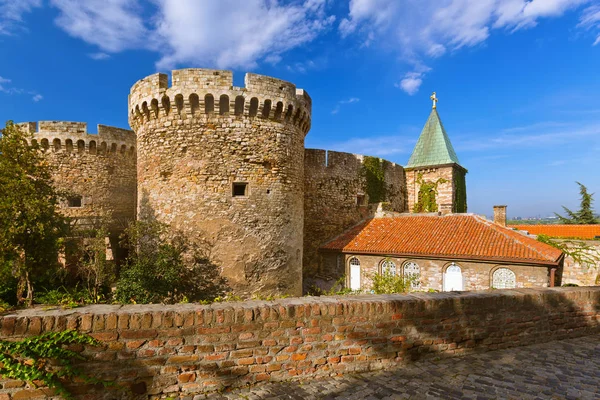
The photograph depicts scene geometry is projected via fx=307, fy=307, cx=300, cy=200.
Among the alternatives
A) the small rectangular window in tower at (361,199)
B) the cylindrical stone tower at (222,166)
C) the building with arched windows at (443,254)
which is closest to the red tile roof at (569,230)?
the building with arched windows at (443,254)

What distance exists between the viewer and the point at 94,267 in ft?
31.5

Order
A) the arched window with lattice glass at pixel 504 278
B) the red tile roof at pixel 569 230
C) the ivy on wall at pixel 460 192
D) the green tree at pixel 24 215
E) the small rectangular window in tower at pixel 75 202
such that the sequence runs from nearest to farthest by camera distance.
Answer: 1. the green tree at pixel 24 215
2. the arched window with lattice glass at pixel 504 278
3. the small rectangular window in tower at pixel 75 202
4. the ivy on wall at pixel 460 192
5. the red tile roof at pixel 569 230

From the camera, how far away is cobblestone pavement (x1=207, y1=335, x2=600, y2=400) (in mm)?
3887

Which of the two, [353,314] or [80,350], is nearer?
[80,350]

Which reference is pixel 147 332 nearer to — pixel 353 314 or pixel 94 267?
pixel 353 314

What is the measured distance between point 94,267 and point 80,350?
23.9ft

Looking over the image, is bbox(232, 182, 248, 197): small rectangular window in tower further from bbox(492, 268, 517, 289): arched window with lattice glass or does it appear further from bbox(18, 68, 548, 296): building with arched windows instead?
bbox(492, 268, 517, 289): arched window with lattice glass

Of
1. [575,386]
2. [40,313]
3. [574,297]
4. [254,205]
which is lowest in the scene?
[575,386]

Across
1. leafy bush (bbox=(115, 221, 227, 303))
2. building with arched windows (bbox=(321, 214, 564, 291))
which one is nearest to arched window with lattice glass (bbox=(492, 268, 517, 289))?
building with arched windows (bbox=(321, 214, 564, 291))

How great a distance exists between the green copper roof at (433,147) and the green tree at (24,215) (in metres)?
20.9

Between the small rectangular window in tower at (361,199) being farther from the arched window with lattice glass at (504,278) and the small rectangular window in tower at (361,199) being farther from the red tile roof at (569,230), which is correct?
the red tile roof at (569,230)

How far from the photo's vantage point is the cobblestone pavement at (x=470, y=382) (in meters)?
3.89

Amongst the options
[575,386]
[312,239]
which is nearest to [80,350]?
[575,386]

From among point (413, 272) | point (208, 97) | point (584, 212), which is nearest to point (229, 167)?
point (208, 97)
